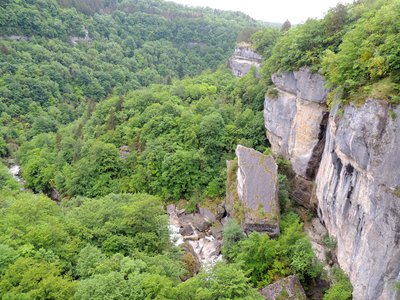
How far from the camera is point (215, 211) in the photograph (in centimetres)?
3591

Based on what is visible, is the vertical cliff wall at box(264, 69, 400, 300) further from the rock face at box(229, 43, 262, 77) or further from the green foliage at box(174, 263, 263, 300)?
the rock face at box(229, 43, 262, 77)

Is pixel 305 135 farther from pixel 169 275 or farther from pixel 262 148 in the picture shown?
pixel 169 275

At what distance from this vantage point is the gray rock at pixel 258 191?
28281 mm

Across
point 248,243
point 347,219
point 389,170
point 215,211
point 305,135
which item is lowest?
point 215,211

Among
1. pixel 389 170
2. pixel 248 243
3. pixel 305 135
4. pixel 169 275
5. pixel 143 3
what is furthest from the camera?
pixel 143 3

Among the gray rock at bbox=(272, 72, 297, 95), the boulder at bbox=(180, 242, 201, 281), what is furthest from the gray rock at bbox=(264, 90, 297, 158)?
the boulder at bbox=(180, 242, 201, 281)

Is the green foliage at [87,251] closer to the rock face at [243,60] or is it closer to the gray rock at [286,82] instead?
the gray rock at [286,82]

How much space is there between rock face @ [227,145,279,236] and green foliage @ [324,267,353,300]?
6221 mm

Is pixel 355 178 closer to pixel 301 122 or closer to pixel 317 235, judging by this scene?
pixel 317 235

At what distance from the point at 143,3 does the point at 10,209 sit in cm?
12073

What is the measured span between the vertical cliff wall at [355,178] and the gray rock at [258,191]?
3.49 metres

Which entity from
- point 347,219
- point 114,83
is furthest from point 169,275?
point 114,83

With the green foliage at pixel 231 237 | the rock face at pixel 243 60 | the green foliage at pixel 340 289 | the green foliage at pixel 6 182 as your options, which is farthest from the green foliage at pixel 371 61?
the green foliage at pixel 6 182

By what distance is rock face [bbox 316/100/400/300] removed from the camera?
60.4 ft
